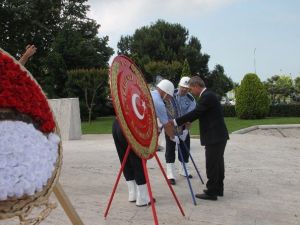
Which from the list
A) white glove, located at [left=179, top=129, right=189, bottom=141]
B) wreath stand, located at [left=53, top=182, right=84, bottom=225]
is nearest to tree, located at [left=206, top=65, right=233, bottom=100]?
white glove, located at [left=179, top=129, right=189, bottom=141]

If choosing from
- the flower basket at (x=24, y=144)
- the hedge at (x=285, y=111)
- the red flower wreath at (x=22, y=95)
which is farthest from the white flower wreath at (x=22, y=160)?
the hedge at (x=285, y=111)

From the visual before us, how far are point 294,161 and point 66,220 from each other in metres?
6.51

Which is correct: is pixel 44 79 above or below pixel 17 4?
below

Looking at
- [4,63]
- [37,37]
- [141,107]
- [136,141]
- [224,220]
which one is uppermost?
[37,37]

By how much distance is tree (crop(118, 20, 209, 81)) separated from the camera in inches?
1949

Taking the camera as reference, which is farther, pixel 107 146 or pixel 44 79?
pixel 44 79

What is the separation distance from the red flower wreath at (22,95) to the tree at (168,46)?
145ft

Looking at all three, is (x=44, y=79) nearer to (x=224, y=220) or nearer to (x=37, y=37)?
(x=37, y=37)

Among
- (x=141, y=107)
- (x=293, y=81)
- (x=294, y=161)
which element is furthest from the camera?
(x=293, y=81)

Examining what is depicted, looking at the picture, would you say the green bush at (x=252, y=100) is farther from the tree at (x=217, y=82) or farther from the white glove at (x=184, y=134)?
the tree at (x=217, y=82)

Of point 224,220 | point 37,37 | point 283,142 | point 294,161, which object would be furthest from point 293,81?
point 224,220

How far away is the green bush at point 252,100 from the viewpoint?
2547cm

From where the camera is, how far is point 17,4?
32562 mm

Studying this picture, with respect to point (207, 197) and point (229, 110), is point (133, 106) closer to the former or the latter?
point (207, 197)
